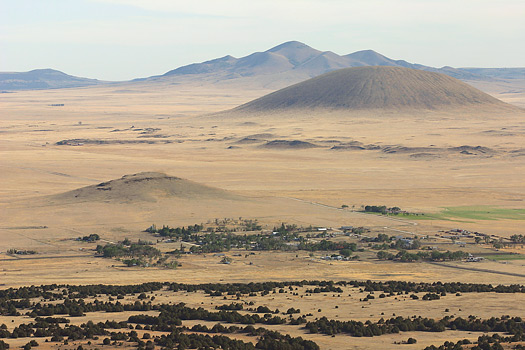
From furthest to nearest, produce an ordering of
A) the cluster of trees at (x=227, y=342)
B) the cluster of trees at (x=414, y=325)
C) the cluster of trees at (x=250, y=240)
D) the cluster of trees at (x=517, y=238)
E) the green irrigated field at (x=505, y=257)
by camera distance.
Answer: the cluster of trees at (x=517, y=238) → the cluster of trees at (x=250, y=240) → the green irrigated field at (x=505, y=257) → the cluster of trees at (x=414, y=325) → the cluster of trees at (x=227, y=342)

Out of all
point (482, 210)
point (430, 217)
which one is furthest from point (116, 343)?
point (482, 210)

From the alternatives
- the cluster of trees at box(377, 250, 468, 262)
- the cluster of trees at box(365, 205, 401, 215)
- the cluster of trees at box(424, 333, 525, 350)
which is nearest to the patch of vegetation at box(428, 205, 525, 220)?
the cluster of trees at box(365, 205, 401, 215)

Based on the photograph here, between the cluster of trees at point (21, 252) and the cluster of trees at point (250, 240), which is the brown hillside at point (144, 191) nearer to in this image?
the cluster of trees at point (250, 240)

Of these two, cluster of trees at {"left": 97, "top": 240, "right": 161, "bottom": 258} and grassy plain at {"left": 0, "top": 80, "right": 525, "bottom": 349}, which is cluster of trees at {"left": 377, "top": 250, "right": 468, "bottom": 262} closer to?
grassy plain at {"left": 0, "top": 80, "right": 525, "bottom": 349}

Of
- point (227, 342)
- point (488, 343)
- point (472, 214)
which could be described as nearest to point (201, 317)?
point (227, 342)

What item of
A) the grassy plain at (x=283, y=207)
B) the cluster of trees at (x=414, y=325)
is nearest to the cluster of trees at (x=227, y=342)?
the grassy plain at (x=283, y=207)

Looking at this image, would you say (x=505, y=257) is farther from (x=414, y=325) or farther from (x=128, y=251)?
(x=128, y=251)
